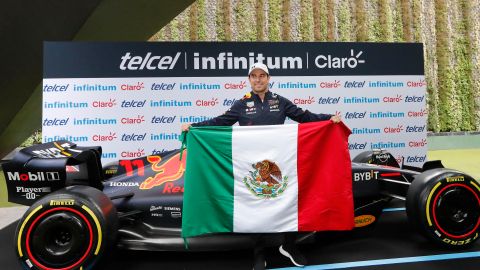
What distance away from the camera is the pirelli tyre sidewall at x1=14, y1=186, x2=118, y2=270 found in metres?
2.35

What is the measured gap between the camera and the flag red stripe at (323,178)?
8.42ft

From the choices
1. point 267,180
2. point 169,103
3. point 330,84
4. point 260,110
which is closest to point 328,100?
point 330,84

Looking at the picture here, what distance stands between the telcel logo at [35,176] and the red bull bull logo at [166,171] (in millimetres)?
674

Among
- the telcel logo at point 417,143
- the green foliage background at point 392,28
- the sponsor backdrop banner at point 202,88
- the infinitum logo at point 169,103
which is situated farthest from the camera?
the green foliage background at point 392,28

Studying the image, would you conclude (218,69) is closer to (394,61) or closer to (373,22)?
(394,61)

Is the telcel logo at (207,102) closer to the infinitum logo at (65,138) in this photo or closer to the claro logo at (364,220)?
the infinitum logo at (65,138)

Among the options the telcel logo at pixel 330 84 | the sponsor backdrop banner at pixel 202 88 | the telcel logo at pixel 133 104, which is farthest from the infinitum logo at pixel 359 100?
the telcel logo at pixel 133 104

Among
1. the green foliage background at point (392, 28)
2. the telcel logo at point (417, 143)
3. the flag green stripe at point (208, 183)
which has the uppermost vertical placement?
the green foliage background at point (392, 28)

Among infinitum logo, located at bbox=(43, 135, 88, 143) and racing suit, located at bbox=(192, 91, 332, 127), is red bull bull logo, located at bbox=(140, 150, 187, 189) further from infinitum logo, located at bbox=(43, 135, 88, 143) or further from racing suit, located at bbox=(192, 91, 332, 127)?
infinitum logo, located at bbox=(43, 135, 88, 143)

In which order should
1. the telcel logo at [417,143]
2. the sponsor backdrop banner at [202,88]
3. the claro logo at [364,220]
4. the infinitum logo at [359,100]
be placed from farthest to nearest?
the telcel logo at [417,143], the infinitum logo at [359,100], the sponsor backdrop banner at [202,88], the claro logo at [364,220]

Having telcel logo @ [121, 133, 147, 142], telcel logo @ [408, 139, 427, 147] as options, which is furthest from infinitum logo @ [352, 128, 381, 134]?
telcel logo @ [121, 133, 147, 142]

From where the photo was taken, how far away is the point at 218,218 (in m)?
2.58

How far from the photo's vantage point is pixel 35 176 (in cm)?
264

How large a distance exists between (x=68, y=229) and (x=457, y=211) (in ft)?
10.1
